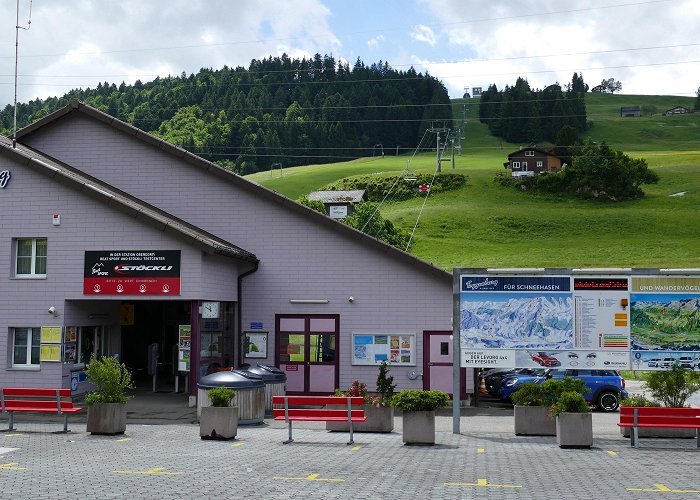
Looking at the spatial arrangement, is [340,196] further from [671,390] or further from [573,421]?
[573,421]

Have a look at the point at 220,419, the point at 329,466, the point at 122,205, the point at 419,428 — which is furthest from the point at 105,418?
the point at 122,205

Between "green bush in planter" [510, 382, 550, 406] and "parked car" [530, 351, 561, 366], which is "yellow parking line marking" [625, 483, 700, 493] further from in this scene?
"parked car" [530, 351, 561, 366]

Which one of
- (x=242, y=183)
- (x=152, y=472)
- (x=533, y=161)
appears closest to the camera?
(x=152, y=472)

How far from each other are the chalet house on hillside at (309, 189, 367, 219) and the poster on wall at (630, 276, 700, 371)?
69082 mm

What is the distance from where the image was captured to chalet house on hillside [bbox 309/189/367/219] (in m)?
91.2

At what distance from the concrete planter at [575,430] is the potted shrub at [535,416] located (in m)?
1.71

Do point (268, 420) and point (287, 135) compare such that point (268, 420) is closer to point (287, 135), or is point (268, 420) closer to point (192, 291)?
point (192, 291)

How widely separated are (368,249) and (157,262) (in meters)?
6.72

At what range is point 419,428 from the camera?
18.1 meters

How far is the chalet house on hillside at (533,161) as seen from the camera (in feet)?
411

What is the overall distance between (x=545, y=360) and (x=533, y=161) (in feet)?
363

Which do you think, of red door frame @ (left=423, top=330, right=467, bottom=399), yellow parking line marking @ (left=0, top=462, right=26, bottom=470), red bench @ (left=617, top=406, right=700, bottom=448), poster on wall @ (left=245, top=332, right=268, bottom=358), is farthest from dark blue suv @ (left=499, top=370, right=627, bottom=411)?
yellow parking line marking @ (left=0, top=462, right=26, bottom=470)

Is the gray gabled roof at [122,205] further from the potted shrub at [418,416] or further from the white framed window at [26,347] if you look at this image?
the potted shrub at [418,416]

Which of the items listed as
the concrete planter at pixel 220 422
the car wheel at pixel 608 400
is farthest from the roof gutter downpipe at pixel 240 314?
the car wheel at pixel 608 400
